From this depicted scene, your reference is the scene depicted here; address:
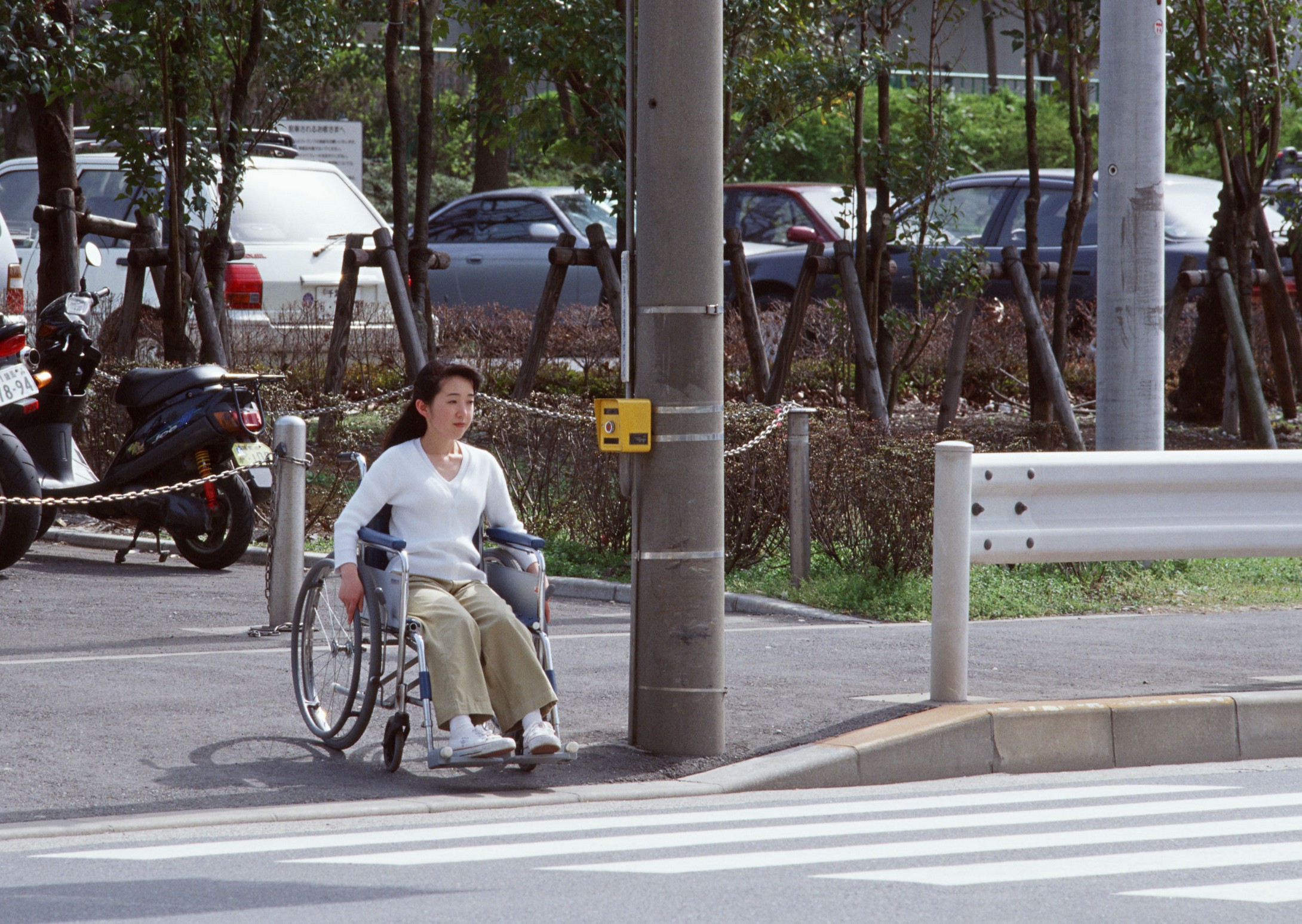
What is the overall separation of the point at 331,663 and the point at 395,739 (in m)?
0.69

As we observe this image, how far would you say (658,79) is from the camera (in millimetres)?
6055

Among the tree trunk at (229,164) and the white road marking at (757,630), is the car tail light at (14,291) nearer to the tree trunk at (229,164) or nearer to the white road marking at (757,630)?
the tree trunk at (229,164)

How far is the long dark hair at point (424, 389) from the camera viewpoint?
6.30m

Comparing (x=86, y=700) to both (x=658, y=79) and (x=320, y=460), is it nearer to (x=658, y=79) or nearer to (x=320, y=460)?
(x=658, y=79)

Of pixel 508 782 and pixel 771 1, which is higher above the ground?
pixel 771 1

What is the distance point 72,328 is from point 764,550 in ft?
13.3

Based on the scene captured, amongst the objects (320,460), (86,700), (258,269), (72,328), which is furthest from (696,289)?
(258,269)

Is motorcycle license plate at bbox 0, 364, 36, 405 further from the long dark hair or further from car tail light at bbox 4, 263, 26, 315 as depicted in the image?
the long dark hair

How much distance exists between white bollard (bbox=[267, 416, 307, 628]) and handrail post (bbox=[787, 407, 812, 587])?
2.56m

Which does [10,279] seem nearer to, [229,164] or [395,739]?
[229,164]

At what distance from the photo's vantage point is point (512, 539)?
6.27 metres

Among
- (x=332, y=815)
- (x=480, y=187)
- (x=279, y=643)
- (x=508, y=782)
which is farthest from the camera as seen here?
(x=480, y=187)

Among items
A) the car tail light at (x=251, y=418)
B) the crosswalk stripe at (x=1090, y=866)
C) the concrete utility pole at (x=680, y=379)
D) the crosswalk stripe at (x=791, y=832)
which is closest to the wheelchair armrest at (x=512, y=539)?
the concrete utility pole at (x=680, y=379)

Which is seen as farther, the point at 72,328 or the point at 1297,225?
the point at 1297,225
